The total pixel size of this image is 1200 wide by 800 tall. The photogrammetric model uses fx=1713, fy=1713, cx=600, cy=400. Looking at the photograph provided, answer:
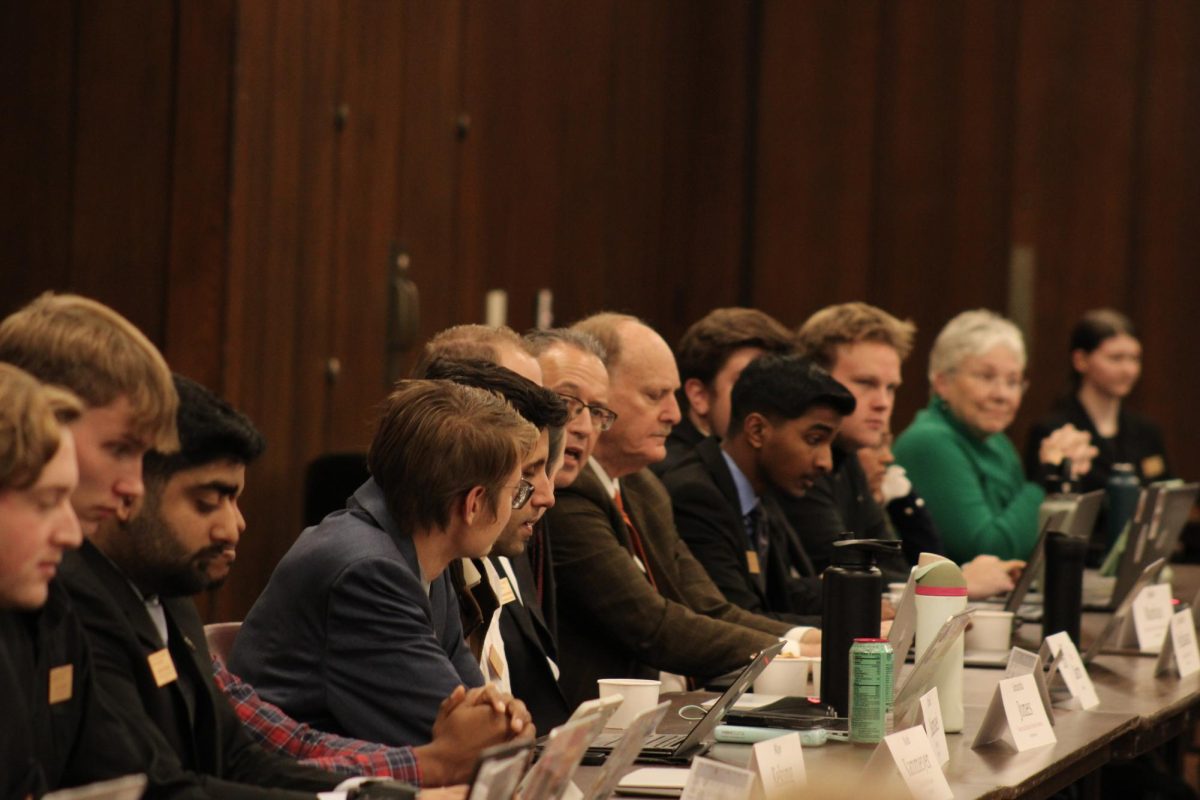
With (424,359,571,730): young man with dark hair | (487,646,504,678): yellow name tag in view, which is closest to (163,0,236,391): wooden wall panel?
(424,359,571,730): young man with dark hair

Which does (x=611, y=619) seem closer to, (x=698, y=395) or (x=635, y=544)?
(x=635, y=544)

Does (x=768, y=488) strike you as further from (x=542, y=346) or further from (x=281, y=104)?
(x=281, y=104)

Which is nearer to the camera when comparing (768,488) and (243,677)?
(243,677)

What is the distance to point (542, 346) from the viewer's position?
12.2ft

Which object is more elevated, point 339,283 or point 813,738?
point 339,283

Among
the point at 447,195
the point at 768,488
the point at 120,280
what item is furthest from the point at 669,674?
the point at 447,195

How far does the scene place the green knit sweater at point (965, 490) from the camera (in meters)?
5.50

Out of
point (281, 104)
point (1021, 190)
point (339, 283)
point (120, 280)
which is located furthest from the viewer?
point (1021, 190)

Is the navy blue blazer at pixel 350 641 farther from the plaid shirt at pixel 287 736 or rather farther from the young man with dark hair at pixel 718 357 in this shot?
the young man with dark hair at pixel 718 357

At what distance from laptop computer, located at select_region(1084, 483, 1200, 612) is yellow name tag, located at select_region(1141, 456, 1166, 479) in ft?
6.54

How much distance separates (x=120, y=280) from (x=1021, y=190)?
4.89 m

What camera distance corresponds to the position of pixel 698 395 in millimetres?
4824

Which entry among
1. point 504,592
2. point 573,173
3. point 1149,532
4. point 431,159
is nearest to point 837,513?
point 1149,532

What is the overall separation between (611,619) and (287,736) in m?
1.16
